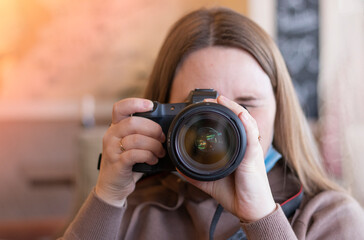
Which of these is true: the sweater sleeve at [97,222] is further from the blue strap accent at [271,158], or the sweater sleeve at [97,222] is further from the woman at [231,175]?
the blue strap accent at [271,158]

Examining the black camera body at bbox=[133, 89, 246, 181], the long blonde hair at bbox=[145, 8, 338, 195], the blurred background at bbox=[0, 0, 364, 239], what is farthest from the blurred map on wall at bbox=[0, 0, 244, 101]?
the black camera body at bbox=[133, 89, 246, 181]

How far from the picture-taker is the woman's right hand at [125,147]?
0.70m

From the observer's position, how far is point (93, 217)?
0.73 metres

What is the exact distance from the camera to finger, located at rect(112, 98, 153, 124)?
70 cm

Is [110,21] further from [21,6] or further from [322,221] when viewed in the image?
[322,221]

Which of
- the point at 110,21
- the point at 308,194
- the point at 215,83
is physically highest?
the point at 110,21

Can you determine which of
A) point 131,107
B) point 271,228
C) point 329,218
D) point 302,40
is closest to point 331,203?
point 329,218

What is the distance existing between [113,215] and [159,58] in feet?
1.12

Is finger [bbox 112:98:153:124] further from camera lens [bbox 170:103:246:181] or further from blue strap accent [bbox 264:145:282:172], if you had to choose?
blue strap accent [bbox 264:145:282:172]

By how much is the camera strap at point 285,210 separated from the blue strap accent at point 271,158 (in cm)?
7

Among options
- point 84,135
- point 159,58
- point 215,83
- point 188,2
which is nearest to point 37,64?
point 188,2

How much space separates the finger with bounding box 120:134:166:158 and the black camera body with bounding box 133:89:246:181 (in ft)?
0.22

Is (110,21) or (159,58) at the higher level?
(110,21)

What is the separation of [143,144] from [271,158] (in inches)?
10.0
